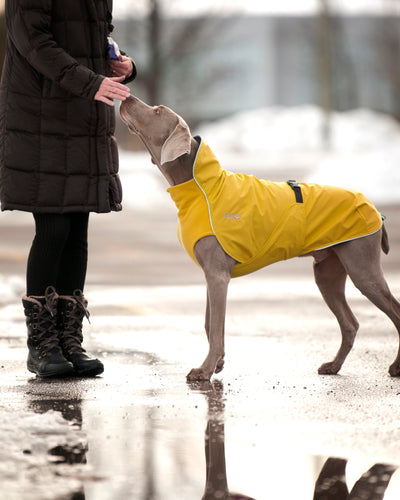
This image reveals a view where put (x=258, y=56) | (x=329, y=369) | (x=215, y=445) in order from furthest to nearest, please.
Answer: (x=258, y=56), (x=329, y=369), (x=215, y=445)

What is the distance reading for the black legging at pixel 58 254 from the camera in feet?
14.5

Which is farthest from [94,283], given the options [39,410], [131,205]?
[131,205]

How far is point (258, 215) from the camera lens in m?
4.38

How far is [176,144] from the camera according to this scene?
14.4ft

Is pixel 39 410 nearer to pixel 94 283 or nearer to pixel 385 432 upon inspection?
pixel 385 432

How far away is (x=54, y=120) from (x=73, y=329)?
3.71ft

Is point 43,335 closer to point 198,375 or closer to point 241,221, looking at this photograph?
point 198,375

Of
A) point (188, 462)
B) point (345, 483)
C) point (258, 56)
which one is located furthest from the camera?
point (258, 56)

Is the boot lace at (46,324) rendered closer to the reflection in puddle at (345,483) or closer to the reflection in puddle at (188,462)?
the reflection in puddle at (188,462)

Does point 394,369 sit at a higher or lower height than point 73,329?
lower

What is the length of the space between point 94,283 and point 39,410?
4176mm

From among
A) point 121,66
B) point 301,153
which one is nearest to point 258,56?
point 301,153

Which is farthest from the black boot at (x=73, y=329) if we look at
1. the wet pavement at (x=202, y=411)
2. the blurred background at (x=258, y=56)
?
the blurred background at (x=258, y=56)

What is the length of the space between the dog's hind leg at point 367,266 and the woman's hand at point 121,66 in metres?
1.49
